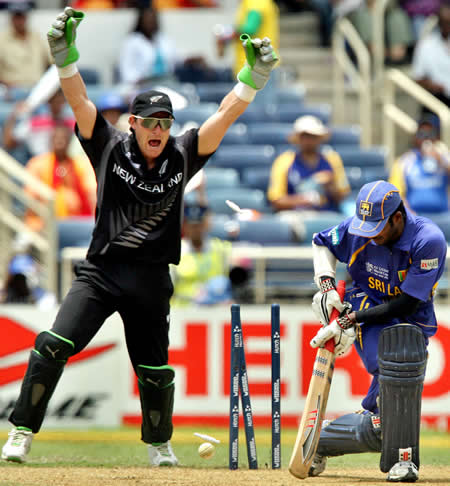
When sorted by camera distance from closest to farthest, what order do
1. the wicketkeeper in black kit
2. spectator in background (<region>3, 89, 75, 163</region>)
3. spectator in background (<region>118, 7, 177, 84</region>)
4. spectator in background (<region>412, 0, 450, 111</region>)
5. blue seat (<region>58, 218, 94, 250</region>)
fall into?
1. the wicketkeeper in black kit
2. blue seat (<region>58, 218, 94, 250</region>)
3. spectator in background (<region>3, 89, 75, 163</region>)
4. spectator in background (<region>118, 7, 177, 84</region>)
5. spectator in background (<region>412, 0, 450, 111</region>)

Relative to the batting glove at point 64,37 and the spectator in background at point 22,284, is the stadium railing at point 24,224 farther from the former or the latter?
the batting glove at point 64,37

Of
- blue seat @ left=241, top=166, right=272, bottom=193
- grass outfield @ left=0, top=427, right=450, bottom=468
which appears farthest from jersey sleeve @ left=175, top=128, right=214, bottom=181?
blue seat @ left=241, top=166, right=272, bottom=193

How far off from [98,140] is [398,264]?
195 centimetres

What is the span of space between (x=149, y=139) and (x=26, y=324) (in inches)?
166

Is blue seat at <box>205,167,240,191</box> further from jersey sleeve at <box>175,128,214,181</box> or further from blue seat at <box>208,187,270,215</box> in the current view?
jersey sleeve at <box>175,128,214,181</box>

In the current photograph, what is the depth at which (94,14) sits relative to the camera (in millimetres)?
15492

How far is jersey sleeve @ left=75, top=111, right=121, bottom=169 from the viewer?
22.3 ft

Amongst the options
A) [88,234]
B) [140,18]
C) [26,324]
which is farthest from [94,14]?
[26,324]

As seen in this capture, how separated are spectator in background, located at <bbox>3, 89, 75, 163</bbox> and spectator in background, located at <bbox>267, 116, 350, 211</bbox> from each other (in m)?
2.44

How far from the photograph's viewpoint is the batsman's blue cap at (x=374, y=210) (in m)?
6.38

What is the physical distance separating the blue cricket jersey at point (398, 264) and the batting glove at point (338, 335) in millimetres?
269

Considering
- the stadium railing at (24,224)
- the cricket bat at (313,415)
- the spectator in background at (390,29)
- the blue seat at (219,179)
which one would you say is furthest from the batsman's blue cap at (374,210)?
the spectator in background at (390,29)

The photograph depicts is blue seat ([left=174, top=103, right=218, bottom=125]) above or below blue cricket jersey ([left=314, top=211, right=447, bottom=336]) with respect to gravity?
above

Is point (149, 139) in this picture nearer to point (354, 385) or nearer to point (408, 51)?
point (354, 385)
